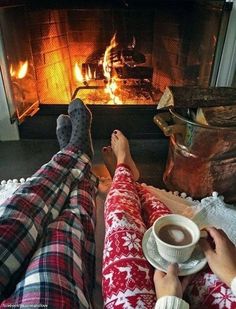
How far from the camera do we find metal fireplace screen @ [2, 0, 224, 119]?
1308 mm

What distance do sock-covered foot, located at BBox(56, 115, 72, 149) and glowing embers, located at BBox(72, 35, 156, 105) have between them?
1.19ft

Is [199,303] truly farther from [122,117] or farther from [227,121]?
[122,117]

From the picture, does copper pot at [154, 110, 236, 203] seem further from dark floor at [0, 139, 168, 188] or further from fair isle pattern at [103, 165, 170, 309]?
fair isle pattern at [103, 165, 170, 309]

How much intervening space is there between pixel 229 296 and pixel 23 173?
39.5 inches

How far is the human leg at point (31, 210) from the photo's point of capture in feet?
1.89

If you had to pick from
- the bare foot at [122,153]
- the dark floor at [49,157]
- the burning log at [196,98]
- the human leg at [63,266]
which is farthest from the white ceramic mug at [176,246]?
the dark floor at [49,157]

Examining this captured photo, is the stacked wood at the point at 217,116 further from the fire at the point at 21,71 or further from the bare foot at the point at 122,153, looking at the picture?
the fire at the point at 21,71

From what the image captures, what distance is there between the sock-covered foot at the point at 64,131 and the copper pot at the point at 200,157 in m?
0.35

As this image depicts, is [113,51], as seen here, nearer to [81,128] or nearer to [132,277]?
[81,128]

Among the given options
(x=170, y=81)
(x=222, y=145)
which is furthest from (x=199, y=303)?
(x=170, y=81)

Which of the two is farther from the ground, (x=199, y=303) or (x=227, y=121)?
(x=227, y=121)

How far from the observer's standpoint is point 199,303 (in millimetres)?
542

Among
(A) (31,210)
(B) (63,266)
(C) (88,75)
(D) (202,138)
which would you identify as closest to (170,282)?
(B) (63,266)

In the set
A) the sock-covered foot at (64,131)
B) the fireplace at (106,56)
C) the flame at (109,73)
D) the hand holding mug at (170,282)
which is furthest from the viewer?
the flame at (109,73)
